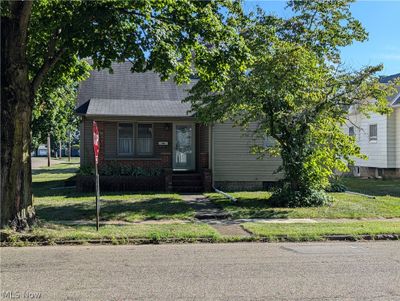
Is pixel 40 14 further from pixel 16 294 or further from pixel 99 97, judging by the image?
pixel 99 97

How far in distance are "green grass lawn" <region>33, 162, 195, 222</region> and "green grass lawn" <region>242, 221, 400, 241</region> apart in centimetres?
257

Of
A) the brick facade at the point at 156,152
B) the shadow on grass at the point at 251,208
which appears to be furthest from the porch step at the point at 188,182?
the shadow on grass at the point at 251,208

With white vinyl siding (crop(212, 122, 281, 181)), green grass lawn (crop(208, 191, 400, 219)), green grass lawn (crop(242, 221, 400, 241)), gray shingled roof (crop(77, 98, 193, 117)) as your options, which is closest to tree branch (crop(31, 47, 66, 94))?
green grass lawn (crop(242, 221, 400, 241))

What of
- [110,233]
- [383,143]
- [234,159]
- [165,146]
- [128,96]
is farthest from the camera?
[383,143]

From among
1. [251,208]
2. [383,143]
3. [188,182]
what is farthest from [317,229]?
[383,143]

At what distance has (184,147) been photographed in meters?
21.1

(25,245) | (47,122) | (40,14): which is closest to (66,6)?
(40,14)

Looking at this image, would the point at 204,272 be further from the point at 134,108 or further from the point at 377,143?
the point at 377,143

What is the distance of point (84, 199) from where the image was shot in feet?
53.4

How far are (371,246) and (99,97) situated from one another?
→ 14.9m

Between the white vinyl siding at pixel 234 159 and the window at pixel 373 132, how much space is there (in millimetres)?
9877

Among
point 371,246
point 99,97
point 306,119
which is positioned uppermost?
point 99,97

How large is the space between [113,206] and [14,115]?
17.9 feet

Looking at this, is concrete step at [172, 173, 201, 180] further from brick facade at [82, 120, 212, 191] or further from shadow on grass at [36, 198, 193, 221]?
shadow on grass at [36, 198, 193, 221]
